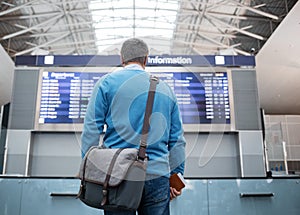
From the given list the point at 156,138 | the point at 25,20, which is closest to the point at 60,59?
the point at 156,138

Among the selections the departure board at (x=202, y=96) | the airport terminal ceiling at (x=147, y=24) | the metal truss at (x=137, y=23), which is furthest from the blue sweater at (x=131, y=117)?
the airport terminal ceiling at (x=147, y=24)

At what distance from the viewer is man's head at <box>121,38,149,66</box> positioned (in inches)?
58.1

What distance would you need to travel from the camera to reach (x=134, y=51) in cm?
148

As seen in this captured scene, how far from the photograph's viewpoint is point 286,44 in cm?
830

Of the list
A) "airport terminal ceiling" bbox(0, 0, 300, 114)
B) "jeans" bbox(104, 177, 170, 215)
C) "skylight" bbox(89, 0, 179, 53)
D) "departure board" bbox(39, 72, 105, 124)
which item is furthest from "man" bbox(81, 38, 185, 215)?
"skylight" bbox(89, 0, 179, 53)

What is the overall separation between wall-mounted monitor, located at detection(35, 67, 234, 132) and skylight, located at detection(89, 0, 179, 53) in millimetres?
8482

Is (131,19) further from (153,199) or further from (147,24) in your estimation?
(153,199)

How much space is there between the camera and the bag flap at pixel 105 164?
1181 millimetres

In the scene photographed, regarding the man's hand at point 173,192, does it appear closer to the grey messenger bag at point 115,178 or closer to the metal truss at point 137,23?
the grey messenger bag at point 115,178

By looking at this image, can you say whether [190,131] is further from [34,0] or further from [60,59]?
[34,0]

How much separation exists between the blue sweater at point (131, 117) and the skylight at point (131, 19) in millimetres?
10577

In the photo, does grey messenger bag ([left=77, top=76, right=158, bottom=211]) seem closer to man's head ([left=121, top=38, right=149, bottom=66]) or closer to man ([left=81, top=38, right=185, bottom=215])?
man ([left=81, top=38, right=185, bottom=215])

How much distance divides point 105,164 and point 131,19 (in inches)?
502

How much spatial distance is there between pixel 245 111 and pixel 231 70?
48 centimetres
